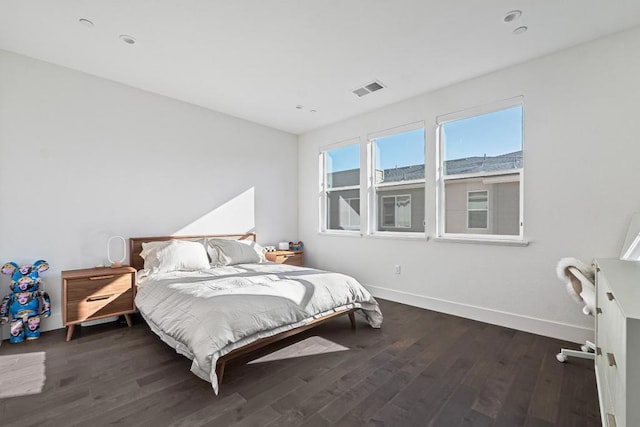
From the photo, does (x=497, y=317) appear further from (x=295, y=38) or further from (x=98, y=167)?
(x=98, y=167)

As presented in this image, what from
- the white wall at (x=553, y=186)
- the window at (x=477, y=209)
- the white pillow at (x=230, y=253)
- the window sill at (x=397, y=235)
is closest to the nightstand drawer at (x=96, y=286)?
the white pillow at (x=230, y=253)

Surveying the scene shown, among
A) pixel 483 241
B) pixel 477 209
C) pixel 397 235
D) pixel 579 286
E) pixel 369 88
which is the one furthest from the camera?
pixel 397 235

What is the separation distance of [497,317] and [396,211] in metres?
1.82

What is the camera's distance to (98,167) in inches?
138

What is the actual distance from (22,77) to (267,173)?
10.2 ft

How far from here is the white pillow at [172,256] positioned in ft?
11.3

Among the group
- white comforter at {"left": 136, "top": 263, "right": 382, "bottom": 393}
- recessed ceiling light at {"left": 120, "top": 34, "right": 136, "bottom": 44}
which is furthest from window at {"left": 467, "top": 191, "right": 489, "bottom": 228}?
recessed ceiling light at {"left": 120, "top": 34, "right": 136, "bottom": 44}

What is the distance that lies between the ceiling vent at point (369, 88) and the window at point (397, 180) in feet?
2.34

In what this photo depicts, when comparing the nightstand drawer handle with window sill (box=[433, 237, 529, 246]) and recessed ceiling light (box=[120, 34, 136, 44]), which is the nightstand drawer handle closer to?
recessed ceiling light (box=[120, 34, 136, 44])

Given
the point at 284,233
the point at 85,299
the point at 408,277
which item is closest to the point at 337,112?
the point at 284,233

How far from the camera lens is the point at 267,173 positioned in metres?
5.27

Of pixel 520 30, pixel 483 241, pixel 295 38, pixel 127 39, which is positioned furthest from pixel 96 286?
pixel 520 30

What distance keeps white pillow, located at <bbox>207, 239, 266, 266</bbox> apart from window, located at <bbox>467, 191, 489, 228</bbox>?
2.81m

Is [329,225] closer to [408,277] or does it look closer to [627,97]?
[408,277]
